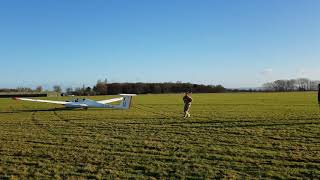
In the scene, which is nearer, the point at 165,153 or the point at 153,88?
the point at 165,153

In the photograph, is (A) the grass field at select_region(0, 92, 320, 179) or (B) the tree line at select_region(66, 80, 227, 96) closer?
(A) the grass field at select_region(0, 92, 320, 179)

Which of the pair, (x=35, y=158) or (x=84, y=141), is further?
(x=84, y=141)

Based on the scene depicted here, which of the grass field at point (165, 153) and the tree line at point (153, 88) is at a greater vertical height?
the tree line at point (153, 88)

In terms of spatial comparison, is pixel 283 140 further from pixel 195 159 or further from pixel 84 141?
pixel 84 141

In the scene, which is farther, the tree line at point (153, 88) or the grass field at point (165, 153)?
the tree line at point (153, 88)

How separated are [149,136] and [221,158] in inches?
191

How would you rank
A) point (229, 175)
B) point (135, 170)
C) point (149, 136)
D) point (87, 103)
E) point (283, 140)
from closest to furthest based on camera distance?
point (229, 175) → point (135, 170) → point (283, 140) → point (149, 136) → point (87, 103)

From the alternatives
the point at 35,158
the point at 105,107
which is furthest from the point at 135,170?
the point at 105,107

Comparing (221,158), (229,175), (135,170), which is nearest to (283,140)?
(221,158)

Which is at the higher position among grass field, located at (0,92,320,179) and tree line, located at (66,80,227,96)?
tree line, located at (66,80,227,96)

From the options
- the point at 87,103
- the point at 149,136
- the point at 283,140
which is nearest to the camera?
the point at 283,140

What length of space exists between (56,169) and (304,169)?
5.58 m

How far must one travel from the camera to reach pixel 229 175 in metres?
8.13

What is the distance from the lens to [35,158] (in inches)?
401
